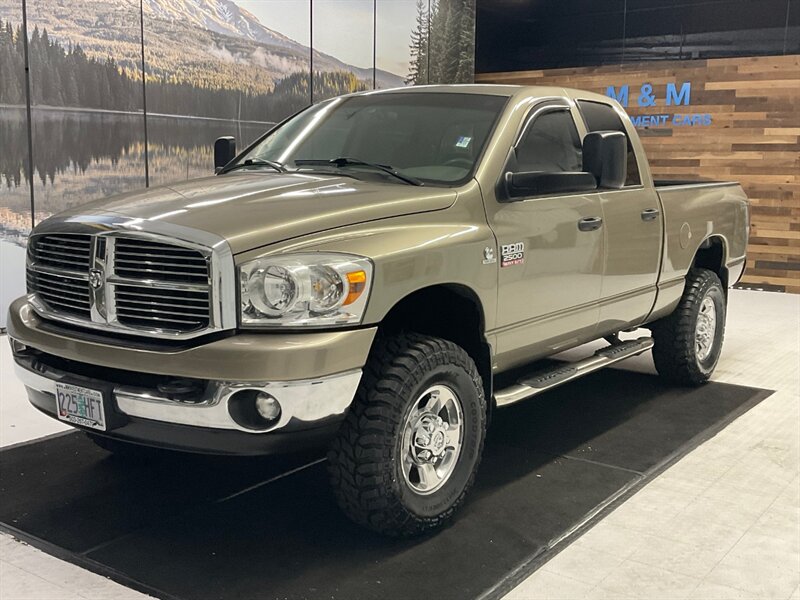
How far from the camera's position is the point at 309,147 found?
409cm

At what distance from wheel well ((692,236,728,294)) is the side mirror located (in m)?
2.35

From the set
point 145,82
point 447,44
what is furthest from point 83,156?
point 447,44

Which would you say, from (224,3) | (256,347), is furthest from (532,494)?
(224,3)

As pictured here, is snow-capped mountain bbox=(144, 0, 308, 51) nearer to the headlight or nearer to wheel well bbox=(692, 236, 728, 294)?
wheel well bbox=(692, 236, 728, 294)

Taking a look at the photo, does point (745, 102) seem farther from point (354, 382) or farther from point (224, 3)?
point (354, 382)

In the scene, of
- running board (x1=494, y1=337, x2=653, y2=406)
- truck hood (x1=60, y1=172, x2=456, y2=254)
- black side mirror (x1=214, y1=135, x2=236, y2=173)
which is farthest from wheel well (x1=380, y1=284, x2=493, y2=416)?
black side mirror (x1=214, y1=135, x2=236, y2=173)

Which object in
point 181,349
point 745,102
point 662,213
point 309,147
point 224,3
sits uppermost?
point 224,3

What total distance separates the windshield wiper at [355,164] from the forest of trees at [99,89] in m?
4.58

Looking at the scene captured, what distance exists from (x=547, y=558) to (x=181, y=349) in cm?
149

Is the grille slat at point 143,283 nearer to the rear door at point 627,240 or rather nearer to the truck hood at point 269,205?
the truck hood at point 269,205

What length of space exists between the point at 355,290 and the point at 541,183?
115 cm

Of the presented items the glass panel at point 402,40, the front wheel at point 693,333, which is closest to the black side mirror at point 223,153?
the front wheel at point 693,333

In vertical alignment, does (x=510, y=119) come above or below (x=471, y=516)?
above

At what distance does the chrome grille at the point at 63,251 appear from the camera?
9.84ft
